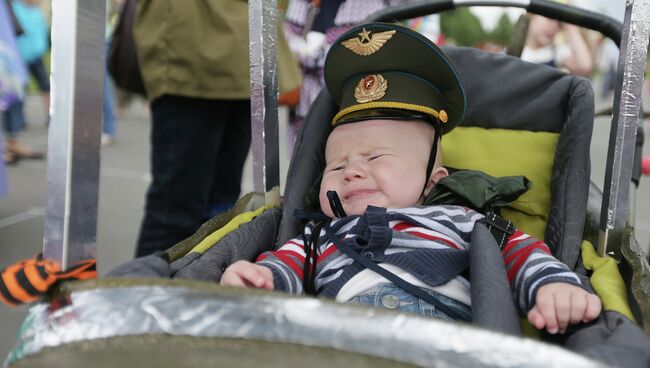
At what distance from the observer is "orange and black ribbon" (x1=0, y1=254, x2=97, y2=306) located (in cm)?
78

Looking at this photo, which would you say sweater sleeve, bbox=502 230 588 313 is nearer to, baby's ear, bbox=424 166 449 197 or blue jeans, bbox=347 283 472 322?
blue jeans, bbox=347 283 472 322

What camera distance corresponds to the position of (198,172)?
6.97 ft

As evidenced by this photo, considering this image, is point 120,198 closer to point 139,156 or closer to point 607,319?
point 139,156

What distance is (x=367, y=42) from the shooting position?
153 centimetres

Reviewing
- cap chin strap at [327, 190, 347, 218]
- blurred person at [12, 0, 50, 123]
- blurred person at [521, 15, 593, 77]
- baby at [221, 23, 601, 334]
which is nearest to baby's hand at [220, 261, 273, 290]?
baby at [221, 23, 601, 334]

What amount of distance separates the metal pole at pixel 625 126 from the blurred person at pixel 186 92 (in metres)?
1.19

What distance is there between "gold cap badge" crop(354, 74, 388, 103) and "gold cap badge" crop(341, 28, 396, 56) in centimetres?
6

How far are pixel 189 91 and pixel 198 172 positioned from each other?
0.29 meters

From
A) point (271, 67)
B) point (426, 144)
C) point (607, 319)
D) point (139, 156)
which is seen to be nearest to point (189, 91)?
point (271, 67)

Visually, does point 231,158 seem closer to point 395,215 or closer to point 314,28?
point 314,28

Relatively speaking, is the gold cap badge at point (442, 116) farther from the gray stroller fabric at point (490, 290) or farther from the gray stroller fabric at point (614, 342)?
the gray stroller fabric at point (614, 342)

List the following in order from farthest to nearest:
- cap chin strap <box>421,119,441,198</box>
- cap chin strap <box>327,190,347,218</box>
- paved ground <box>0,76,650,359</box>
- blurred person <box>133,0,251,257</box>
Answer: paved ground <box>0,76,650,359</box>
blurred person <box>133,0,251,257</box>
cap chin strap <box>421,119,441,198</box>
cap chin strap <box>327,190,347,218</box>

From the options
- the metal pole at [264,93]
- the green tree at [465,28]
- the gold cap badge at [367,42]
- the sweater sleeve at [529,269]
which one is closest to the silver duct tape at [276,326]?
the sweater sleeve at [529,269]

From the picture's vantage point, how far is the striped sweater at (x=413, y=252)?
4.03 ft
